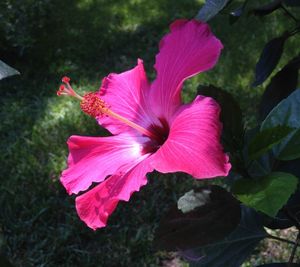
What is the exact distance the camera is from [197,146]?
0.68 m

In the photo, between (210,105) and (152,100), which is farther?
(152,100)

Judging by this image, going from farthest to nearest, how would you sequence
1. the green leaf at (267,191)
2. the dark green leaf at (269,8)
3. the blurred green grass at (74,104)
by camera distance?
the blurred green grass at (74,104) < the dark green leaf at (269,8) < the green leaf at (267,191)

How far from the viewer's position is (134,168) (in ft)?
2.56

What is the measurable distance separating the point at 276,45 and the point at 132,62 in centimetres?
213

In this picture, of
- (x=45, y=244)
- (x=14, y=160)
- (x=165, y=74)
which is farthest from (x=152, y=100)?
(x=14, y=160)

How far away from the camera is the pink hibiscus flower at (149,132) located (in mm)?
686

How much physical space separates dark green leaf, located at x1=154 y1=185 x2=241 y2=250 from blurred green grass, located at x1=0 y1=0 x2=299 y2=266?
989 mm

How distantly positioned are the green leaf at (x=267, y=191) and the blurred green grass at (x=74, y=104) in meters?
1.07

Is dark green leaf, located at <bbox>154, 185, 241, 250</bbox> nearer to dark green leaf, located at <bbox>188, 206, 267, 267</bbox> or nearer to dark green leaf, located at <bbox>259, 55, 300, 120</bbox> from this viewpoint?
dark green leaf, located at <bbox>188, 206, 267, 267</bbox>

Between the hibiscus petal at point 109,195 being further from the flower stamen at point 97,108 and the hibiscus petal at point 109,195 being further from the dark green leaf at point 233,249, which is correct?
the dark green leaf at point 233,249

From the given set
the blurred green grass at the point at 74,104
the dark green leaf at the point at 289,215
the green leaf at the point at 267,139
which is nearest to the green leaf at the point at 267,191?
the green leaf at the point at 267,139

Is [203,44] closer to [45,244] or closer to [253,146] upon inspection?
[253,146]

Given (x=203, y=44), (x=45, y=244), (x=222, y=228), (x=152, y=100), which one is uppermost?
(x=203, y=44)

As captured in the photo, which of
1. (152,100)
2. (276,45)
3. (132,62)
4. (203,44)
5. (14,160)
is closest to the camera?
(203,44)
